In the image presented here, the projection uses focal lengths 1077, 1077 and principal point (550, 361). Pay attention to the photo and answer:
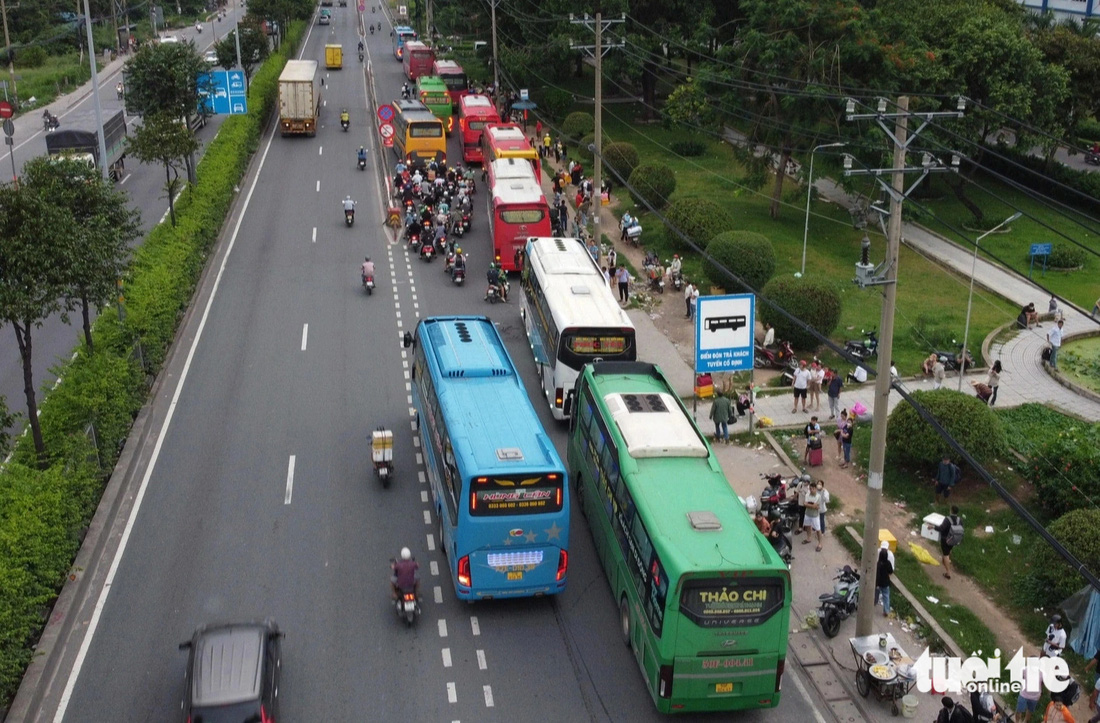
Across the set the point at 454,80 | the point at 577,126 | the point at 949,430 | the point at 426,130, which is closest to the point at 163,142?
the point at 426,130

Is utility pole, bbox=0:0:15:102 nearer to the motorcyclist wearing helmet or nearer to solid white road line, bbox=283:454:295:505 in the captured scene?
solid white road line, bbox=283:454:295:505

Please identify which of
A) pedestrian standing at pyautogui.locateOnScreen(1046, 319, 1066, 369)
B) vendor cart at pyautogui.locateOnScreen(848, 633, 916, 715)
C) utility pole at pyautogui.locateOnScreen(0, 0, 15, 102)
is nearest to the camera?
vendor cart at pyautogui.locateOnScreen(848, 633, 916, 715)

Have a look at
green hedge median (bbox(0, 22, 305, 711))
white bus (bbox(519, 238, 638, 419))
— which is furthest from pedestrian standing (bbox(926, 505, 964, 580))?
green hedge median (bbox(0, 22, 305, 711))

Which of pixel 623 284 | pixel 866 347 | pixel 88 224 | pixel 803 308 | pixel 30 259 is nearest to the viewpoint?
pixel 30 259

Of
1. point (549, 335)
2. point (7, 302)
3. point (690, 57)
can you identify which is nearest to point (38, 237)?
point (7, 302)

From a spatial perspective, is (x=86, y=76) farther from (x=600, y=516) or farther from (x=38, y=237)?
(x=600, y=516)

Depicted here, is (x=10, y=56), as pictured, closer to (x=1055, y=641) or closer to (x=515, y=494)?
(x=515, y=494)

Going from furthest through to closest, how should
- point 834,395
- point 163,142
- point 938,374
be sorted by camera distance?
point 163,142, point 938,374, point 834,395
